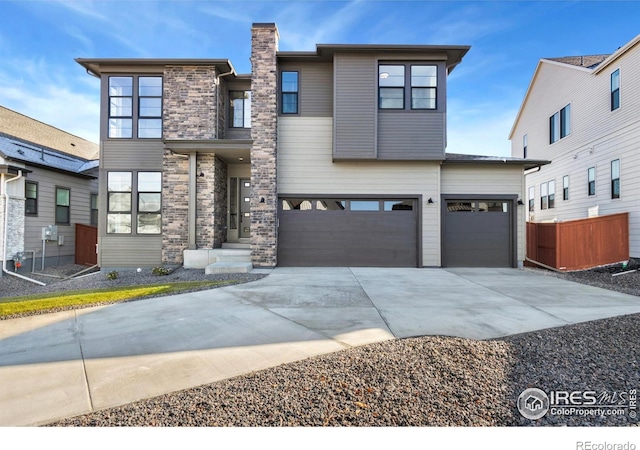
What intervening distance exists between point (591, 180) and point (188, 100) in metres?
16.3

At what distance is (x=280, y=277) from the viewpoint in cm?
843

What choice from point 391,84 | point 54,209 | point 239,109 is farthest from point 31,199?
point 391,84

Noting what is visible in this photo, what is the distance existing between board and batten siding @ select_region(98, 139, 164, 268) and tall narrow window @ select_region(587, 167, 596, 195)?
671 inches

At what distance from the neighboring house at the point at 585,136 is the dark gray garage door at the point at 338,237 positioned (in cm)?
776

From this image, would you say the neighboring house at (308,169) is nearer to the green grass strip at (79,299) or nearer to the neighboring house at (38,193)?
the neighboring house at (38,193)

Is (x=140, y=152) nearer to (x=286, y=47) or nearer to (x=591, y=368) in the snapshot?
(x=286, y=47)

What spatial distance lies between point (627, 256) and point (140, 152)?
56.5 feet

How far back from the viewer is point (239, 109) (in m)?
11.6

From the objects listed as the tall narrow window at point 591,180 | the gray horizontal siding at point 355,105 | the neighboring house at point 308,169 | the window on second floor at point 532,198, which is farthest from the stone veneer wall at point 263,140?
the window on second floor at point 532,198

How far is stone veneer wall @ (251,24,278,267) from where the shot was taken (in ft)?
33.0

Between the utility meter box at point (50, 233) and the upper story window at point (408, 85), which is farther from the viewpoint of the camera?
the utility meter box at point (50, 233)

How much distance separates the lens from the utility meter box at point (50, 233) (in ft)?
36.9

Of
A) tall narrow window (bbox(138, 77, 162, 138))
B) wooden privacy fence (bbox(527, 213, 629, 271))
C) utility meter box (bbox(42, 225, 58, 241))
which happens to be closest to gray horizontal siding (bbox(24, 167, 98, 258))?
utility meter box (bbox(42, 225, 58, 241))
